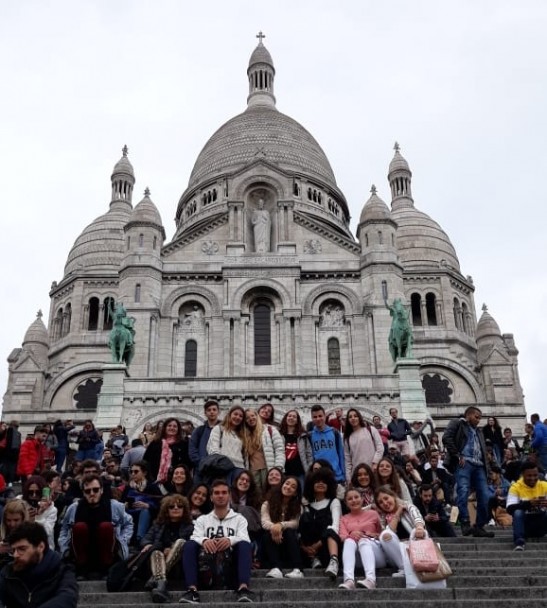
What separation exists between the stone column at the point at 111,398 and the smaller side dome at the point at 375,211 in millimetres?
13577

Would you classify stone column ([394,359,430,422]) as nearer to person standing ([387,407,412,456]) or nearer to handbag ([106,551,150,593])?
person standing ([387,407,412,456])

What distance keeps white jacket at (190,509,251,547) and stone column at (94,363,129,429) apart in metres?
16.7

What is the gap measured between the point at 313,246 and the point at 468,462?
934 inches

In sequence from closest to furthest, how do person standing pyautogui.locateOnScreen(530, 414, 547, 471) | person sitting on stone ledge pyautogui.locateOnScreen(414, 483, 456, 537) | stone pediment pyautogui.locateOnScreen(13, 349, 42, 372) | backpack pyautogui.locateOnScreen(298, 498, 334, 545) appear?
1. backpack pyautogui.locateOnScreen(298, 498, 334, 545)
2. person sitting on stone ledge pyautogui.locateOnScreen(414, 483, 456, 537)
3. person standing pyautogui.locateOnScreen(530, 414, 547, 471)
4. stone pediment pyautogui.locateOnScreen(13, 349, 42, 372)

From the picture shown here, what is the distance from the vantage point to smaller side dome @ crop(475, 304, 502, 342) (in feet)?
138

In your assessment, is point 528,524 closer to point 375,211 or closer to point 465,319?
point 375,211

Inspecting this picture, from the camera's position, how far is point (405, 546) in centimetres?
950

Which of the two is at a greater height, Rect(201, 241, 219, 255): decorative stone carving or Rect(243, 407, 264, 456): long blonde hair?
Rect(201, 241, 219, 255): decorative stone carving

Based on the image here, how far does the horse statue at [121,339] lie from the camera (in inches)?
1109

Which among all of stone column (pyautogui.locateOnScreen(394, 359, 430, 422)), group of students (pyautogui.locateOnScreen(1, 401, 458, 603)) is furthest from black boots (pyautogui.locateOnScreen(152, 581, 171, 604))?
stone column (pyautogui.locateOnScreen(394, 359, 430, 422))

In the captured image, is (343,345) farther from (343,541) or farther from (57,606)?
(57,606)

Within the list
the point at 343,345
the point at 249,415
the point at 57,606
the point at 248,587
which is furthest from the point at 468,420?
the point at 343,345

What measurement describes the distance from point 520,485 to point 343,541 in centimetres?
318

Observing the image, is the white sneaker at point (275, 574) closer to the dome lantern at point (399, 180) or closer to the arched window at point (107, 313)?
the arched window at point (107, 313)
